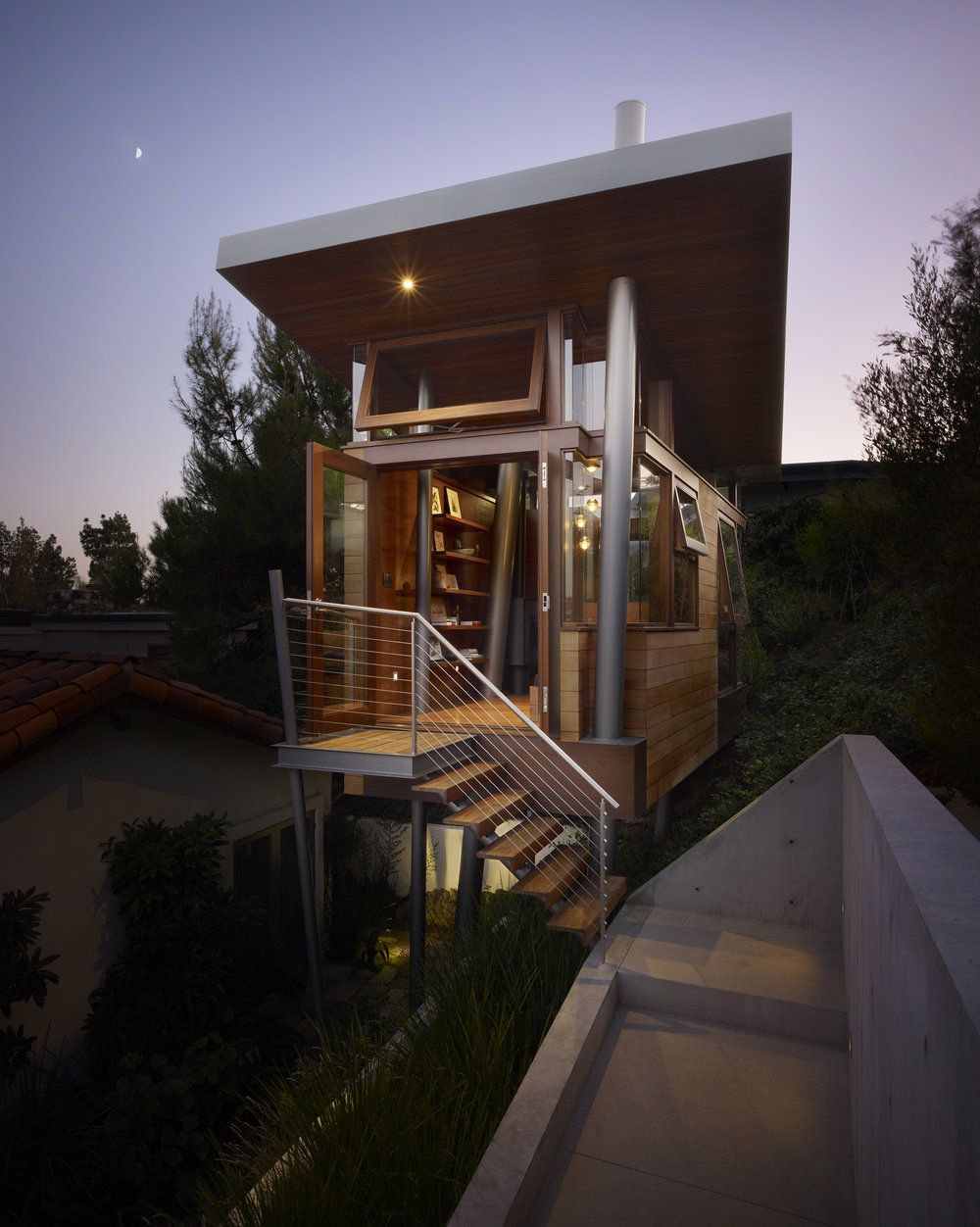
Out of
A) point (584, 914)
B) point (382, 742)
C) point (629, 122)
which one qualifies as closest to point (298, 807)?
point (382, 742)

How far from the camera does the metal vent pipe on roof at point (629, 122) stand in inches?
248

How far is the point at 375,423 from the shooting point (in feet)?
21.1

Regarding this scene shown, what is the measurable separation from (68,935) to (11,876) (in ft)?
2.06

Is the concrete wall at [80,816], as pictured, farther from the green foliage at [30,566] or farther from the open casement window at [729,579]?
the green foliage at [30,566]

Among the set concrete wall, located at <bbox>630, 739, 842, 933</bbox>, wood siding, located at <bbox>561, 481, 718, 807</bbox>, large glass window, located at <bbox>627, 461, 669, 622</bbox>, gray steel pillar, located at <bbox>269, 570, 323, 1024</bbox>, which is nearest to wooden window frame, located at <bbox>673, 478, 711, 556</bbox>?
wood siding, located at <bbox>561, 481, 718, 807</bbox>

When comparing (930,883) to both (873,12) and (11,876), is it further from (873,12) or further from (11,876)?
(873,12)

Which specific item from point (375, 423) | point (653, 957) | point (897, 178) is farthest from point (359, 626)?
point (897, 178)

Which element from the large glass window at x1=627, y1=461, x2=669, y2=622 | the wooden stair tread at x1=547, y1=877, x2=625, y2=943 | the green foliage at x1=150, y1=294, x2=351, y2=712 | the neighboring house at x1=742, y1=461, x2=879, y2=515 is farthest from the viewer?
the neighboring house at x1=742, y1=461, x2=879, y2=515

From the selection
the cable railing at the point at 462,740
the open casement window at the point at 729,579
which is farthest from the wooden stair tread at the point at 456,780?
the open casement window at the point at 729,579

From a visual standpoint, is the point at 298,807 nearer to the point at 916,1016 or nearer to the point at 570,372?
the point at 570,372

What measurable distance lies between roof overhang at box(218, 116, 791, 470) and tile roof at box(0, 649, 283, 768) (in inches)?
126

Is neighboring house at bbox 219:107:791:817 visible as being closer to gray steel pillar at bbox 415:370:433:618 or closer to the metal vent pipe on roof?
gray steel pillar at bbox 415:370:433:618

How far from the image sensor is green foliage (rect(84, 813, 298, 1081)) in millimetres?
4977

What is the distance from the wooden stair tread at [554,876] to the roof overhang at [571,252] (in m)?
4.21
